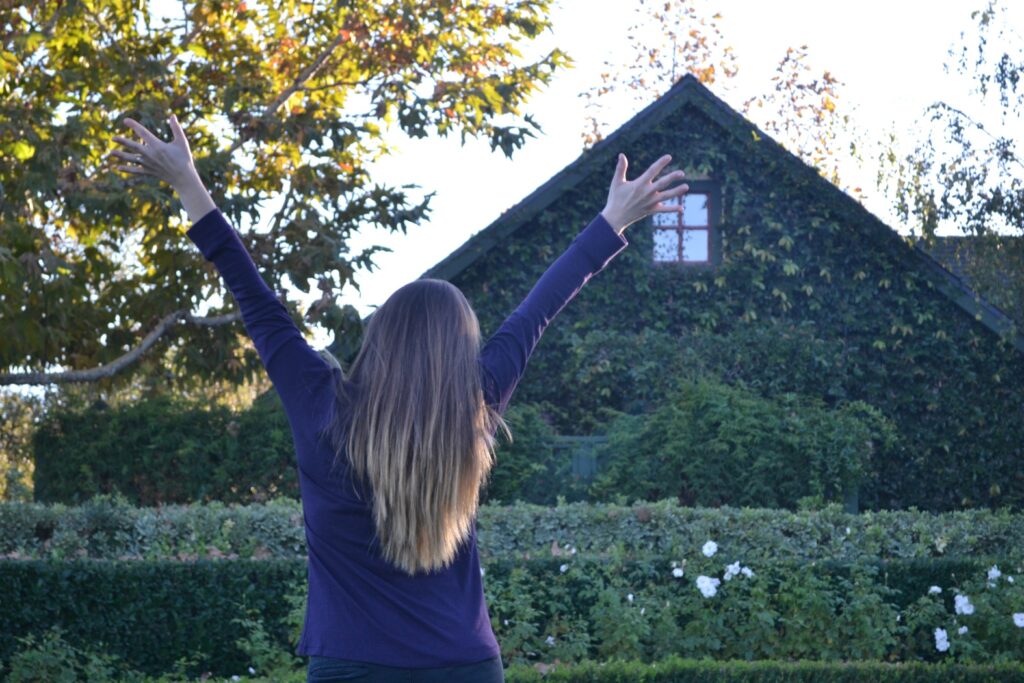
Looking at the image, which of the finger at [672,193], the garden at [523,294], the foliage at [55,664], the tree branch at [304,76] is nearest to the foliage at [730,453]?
the garden at [523,294]

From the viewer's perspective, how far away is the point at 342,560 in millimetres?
2418

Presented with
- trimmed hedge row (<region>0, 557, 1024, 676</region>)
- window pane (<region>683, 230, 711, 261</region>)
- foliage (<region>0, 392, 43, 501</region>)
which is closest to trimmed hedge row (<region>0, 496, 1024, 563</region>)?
trimmed hedge row (<region>0, 557, 1024, 676</region>)

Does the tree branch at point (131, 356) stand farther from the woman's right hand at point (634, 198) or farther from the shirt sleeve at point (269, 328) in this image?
the shirt sleeve at point (269, 328)

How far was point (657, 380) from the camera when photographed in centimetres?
1434

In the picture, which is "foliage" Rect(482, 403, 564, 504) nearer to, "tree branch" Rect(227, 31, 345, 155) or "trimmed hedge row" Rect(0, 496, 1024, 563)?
"trimmed hedge row" Rect(0, 496, 1024, 563)

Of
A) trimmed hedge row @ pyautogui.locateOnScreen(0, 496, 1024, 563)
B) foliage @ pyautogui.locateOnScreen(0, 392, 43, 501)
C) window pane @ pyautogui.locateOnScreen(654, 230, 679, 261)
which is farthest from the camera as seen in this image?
foliage @ pyautogui.locateOnScreen(0, 392, 43, 501)

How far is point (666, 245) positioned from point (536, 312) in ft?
43.6

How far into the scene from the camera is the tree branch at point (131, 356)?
13.0 meters

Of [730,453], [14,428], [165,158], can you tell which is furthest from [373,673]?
[14,428]

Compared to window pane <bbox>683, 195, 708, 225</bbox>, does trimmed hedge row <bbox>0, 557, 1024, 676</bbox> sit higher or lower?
lower

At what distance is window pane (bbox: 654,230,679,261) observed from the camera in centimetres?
1577

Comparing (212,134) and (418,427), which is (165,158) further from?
(212,134)

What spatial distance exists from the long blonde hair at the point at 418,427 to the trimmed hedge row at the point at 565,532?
5.96 metres

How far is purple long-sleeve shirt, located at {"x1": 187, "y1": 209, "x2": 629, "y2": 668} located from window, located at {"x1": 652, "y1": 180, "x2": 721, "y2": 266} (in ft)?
44.1
